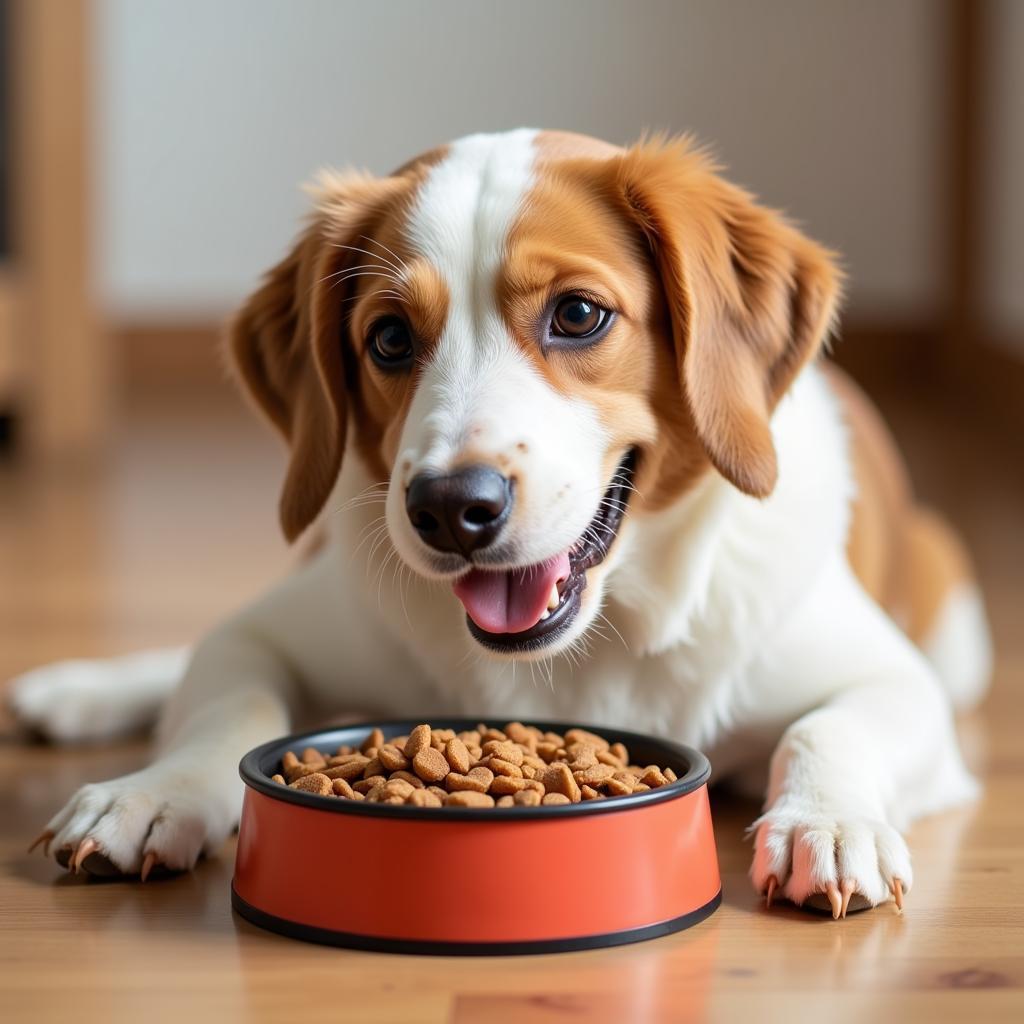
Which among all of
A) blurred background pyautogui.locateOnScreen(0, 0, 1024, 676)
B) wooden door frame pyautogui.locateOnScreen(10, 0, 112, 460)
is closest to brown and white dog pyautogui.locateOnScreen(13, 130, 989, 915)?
wooden door frame pyautogui.locateOnScreen(10, 0, 112, 460)

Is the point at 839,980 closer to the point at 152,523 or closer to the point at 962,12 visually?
the point at 152,523

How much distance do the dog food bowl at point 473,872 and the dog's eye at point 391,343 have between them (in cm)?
55

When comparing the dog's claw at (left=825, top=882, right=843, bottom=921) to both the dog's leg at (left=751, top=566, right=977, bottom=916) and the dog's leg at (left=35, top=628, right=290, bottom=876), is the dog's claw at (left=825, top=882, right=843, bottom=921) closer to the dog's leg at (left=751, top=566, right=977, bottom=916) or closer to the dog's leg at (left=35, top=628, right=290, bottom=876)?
the dog's leg at (left=751, top=566, right=977, bottom=916)

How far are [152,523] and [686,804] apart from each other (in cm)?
311

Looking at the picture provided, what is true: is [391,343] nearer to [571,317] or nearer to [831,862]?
[571,317]

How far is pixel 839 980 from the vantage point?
1.55m

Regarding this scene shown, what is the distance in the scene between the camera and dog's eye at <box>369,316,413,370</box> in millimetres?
1979

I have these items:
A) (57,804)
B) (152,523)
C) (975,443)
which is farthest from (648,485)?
(975,443)

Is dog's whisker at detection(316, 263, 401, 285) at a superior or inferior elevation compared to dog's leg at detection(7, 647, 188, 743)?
superior

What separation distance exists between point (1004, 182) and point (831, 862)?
5683mm

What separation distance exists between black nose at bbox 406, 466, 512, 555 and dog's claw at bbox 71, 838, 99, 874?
18.2 inches

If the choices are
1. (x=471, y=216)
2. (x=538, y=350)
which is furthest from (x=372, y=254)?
(x=538, y=350)

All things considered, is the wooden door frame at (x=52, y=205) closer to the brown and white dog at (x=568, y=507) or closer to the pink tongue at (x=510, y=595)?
the brown and white dog at (x=568, y=507)

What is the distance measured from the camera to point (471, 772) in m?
1.69
